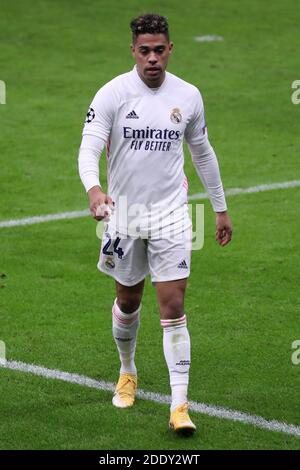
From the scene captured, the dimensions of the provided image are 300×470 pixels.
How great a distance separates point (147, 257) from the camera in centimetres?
759

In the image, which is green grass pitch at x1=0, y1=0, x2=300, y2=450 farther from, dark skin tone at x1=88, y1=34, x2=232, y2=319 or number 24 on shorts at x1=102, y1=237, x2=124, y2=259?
number 24 on shorts at x1=102, y1=237, x2=124, y2=259

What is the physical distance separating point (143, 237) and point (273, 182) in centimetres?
707

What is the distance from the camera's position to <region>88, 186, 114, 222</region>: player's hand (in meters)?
6.77

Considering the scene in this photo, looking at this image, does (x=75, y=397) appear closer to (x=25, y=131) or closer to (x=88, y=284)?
(x=88, y=284)

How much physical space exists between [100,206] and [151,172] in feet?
2.20

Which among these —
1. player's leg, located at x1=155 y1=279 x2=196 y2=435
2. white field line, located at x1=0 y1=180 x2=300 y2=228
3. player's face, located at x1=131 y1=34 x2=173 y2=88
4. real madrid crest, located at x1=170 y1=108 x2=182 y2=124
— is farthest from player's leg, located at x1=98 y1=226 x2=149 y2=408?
white field line, located at x1=0 y1=180 x2=300 y2=228

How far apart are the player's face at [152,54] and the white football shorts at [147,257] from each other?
1.02 m

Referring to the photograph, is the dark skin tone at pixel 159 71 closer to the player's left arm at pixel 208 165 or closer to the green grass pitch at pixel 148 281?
the player's left arm at pixel 208 165

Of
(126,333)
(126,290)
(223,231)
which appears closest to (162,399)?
(126,333)

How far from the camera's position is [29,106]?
17.8 m

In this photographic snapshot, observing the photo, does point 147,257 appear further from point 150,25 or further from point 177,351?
point 150,25

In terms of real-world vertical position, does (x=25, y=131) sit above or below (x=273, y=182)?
above

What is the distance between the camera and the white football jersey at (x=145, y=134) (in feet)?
24.0
